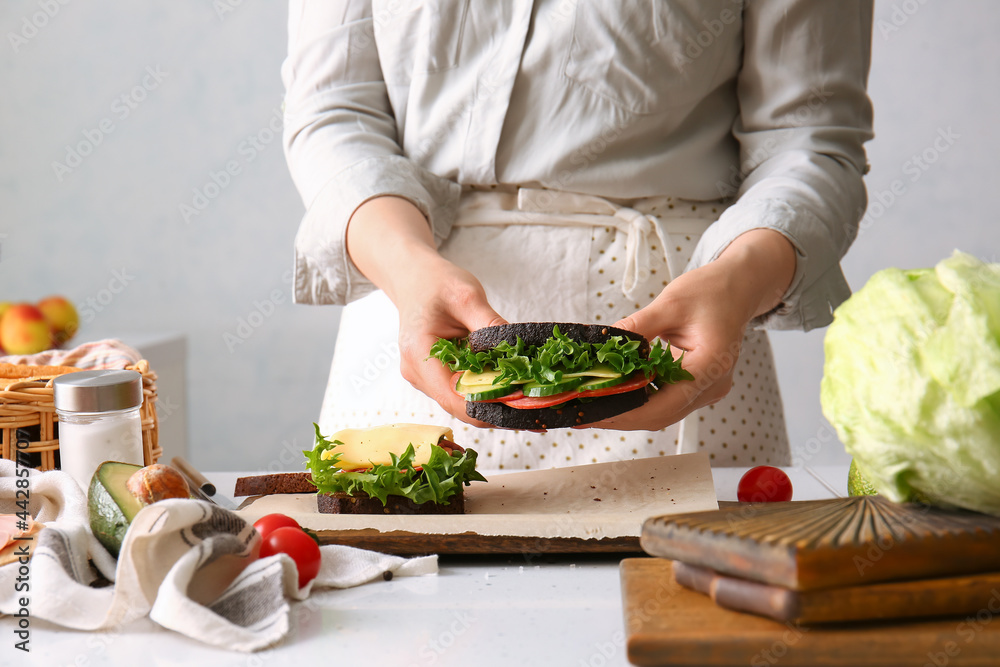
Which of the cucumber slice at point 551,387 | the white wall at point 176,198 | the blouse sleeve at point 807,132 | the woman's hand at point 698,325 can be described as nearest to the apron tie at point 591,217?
the blouse sleeve at point 807,132

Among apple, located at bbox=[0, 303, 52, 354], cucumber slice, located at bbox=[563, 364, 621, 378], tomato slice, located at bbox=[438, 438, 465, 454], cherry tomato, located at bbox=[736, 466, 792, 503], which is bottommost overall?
apple, located at bbox=[0, 303, 52, 354]

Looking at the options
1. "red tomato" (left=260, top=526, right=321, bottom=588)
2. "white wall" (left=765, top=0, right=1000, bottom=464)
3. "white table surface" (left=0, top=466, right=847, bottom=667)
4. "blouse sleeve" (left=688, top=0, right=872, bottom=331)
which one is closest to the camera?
"white table surface" (left=0, top=466, right=847, bottom=667)

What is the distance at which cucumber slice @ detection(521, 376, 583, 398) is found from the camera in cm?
113

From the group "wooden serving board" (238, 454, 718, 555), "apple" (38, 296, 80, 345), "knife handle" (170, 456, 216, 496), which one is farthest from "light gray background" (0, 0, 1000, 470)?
"wooden serving board" (238, 454, 718, 555)

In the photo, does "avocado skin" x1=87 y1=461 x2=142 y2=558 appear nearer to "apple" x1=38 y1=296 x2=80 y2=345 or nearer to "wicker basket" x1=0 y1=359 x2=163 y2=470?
"wicker basket" x1=0 y1=359 x2=163 y2=470

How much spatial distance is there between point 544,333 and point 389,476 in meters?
0.30

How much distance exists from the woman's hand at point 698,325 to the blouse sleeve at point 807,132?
13 cm

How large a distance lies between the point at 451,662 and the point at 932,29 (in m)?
3.86

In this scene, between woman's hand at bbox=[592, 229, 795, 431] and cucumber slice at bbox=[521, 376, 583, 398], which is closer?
cucumber slice at bbox=[521, 376, 583, 398]

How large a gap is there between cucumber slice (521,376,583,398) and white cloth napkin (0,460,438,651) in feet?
1.25

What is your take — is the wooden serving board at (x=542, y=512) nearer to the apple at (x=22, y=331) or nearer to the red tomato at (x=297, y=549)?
the red tomato at (x=297, y=549)

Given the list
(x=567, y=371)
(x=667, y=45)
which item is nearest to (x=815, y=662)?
(x=567, y=371)

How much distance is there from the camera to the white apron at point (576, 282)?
1.60 metres

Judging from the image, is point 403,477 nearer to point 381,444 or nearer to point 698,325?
point 381,444
